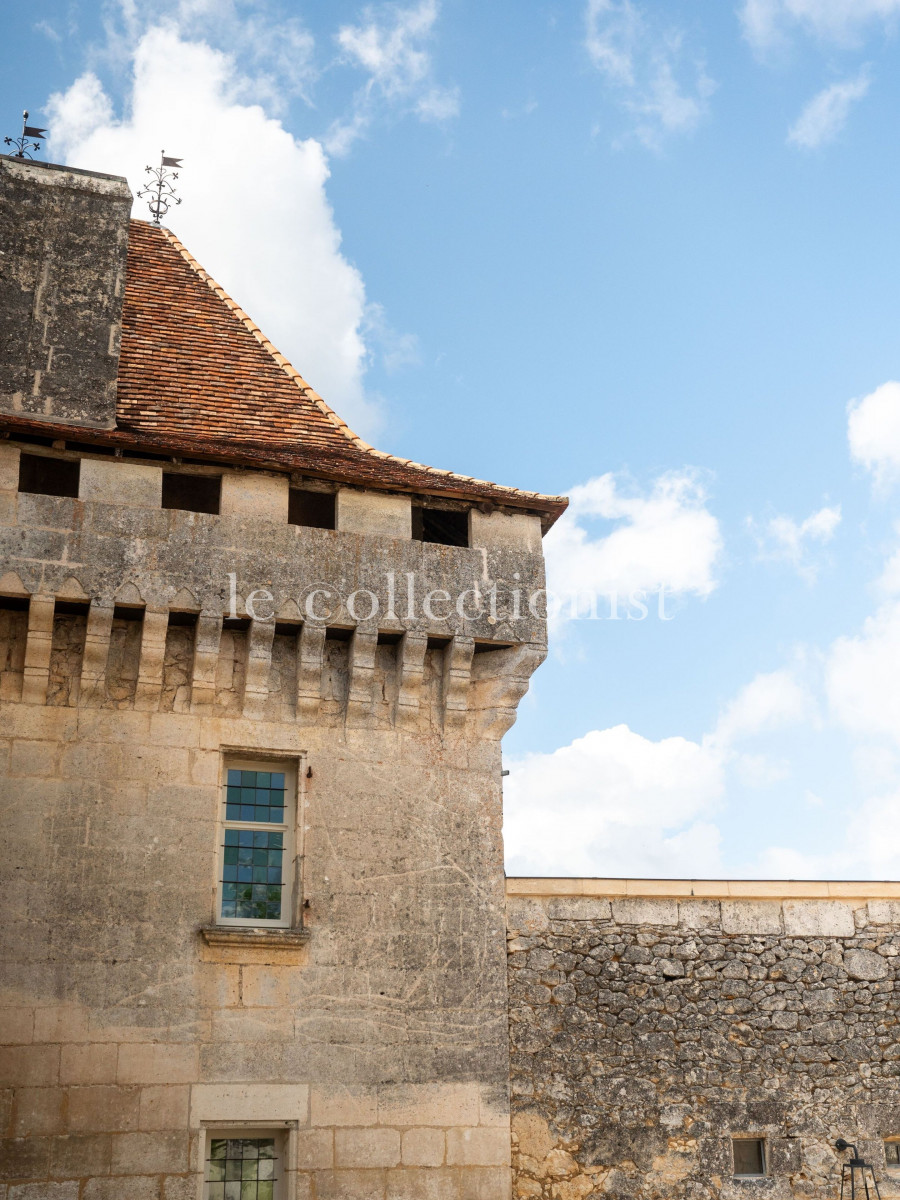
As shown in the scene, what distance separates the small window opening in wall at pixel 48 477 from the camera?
9.84 metres

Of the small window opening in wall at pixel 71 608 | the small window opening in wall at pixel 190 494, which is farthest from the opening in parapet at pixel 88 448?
the small window opening in wall at pixel 71 608

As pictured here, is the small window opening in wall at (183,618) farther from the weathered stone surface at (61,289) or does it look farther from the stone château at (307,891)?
the weathered stone surface at (61,289)

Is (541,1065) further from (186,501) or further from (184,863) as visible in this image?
(186,501)

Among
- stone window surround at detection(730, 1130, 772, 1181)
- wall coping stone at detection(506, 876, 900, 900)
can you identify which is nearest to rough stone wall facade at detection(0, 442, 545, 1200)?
wall coping stone at detection(506, 876, 900, 900)

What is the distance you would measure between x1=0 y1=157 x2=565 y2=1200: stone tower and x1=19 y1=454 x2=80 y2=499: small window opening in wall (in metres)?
0.03

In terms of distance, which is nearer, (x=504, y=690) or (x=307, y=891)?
(x=307, y=891)

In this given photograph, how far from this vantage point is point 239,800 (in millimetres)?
9289

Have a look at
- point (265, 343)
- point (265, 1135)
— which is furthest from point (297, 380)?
point (265, 1135)

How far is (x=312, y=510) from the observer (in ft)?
34.5

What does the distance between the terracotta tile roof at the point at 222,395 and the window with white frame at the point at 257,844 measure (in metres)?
2.33

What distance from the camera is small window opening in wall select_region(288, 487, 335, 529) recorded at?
34.1ft

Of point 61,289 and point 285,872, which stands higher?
point 61,289

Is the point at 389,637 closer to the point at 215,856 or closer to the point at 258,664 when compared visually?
the point at 258,664

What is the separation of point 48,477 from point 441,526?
3.22m
